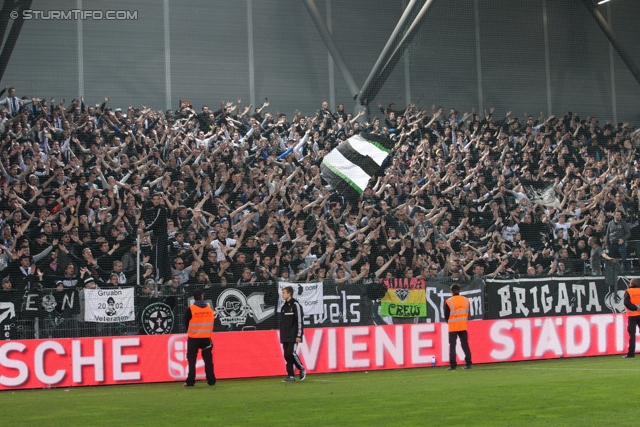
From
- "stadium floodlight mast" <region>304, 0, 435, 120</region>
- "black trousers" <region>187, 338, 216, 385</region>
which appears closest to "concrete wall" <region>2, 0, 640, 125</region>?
"stadium floodlight mast" <region>304, 0, 435, 120</region>

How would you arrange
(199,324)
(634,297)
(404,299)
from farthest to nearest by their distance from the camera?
(404,299), (634,297), (199,324)

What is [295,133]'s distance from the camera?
82.5 ft

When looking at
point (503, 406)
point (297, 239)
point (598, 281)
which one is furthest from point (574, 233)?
point (503, 406)

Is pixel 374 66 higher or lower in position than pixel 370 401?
higher

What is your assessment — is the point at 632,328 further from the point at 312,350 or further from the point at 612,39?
the point at 612,39

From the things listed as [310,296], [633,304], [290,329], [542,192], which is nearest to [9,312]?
[290,329]

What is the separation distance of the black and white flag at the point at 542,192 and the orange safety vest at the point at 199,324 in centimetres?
1417

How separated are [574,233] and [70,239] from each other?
45.8 feet

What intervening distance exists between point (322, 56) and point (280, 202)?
11.4 metres

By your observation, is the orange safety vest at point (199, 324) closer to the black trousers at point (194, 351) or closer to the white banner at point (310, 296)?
the black trousers at point (194, 351)

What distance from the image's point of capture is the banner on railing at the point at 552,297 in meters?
20.8

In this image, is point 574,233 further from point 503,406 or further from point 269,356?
point 503,406

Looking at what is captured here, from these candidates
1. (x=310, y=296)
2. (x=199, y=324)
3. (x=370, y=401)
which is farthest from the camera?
(x=310, y=296)

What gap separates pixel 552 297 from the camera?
2139 centimetres
